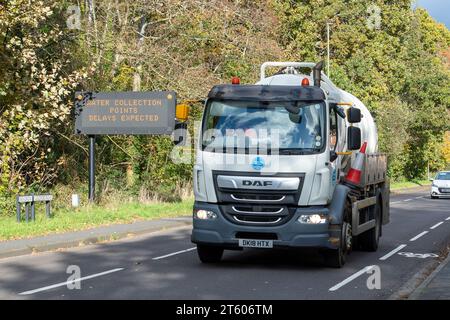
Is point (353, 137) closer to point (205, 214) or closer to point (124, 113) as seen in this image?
point (205, 214)

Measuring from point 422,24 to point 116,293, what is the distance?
66940 mm

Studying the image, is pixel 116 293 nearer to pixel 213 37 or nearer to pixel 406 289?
pixel 406 289

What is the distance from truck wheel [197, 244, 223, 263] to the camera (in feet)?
42.2

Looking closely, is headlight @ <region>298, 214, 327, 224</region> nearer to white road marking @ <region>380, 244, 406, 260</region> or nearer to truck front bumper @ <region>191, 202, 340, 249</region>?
truck front bumper @ <region>191, 202, 340, 249</region>

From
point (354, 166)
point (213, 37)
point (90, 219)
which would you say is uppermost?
point (213, 37)

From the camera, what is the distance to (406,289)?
10.2 meters

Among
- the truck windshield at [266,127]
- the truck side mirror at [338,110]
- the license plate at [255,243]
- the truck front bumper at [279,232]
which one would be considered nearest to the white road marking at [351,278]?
the truck front bumper at [279,232]

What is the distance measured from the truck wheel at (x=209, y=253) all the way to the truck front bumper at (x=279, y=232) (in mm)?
807

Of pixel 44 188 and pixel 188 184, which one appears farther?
pixel 188 184

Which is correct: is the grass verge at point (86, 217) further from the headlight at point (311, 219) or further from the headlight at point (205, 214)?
the headlight at point (311, 219)

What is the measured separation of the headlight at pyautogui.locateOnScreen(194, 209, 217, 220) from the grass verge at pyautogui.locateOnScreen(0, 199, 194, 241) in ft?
19.7

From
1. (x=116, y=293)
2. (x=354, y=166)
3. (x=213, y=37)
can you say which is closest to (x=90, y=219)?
(x=354, y=166)

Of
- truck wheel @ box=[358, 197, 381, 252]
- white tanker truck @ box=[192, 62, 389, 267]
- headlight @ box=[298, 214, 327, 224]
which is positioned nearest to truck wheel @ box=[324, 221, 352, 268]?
white tanker truck @ box=[192, 62, 389, 267]

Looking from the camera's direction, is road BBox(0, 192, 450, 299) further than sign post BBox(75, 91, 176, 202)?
No
